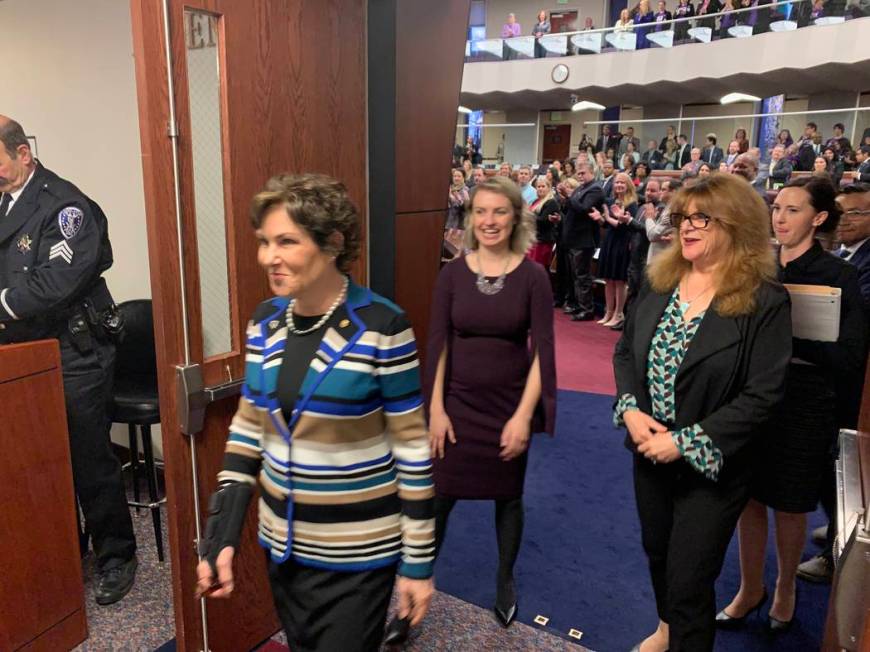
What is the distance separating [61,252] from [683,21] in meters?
15.6

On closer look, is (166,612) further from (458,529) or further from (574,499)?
(574,499)

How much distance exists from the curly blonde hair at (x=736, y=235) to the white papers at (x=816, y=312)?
1.05 feet

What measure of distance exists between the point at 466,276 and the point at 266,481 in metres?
1.16

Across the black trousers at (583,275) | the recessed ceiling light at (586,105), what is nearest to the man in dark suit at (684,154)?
the black trousers at (583,275)

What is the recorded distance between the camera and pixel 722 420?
1.75 meters

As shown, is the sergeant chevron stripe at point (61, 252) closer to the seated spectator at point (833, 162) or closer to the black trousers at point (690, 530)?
the black trousers at point (690, 530)

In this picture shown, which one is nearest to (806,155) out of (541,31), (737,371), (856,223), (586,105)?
(856,223)

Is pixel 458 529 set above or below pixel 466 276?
below

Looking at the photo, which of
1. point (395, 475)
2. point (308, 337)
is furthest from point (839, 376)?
point (308, 337)

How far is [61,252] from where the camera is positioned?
7.78 ft

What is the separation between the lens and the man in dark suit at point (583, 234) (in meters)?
7.33

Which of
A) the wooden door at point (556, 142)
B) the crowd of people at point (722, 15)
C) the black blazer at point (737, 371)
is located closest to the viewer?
the black blazer at point (737, 371)

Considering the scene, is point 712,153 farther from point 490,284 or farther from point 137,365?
point 137,365

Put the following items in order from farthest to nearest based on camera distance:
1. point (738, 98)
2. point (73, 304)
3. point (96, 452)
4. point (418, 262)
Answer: point (738, 98) < point (418, 262) < point (96, 452) < point (73, 304)
